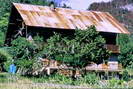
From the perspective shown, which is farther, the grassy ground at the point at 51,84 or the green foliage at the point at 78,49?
the green foliage at the point at 78,49

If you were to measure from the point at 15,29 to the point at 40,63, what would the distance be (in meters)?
11.5

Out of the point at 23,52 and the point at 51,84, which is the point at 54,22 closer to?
the point at 23,52

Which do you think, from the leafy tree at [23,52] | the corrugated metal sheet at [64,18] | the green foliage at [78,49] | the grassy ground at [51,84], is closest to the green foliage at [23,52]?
the leafy tree at [23,52]

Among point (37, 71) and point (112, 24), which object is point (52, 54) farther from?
point (112, 24)

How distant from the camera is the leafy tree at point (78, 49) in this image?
2856cm

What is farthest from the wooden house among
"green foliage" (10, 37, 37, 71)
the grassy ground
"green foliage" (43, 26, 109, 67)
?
the grassy ground

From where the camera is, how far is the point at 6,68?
36.0 m

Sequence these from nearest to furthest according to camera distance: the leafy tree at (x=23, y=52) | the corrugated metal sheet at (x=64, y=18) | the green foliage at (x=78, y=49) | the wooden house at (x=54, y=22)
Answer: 1. the green foliage at (x=78, y=49)
2. the leafy tree at (x=23, y=52)
3. the corrugated metal sheet at (x=64, y=18)
4. the wooden house at (x=54, y=22)

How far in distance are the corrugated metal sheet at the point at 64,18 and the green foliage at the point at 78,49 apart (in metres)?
4.97

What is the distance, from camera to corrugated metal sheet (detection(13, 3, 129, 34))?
3516cm

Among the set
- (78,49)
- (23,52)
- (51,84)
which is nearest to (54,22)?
(23,52)

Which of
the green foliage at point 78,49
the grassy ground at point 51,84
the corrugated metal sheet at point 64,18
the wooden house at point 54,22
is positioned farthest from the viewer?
the wooden house at point 54,22

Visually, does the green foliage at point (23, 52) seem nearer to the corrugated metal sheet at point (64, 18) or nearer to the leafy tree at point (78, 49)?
the leafy tree at point (78, 49)

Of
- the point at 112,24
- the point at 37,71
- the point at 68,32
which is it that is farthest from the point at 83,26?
the point at 37,71
